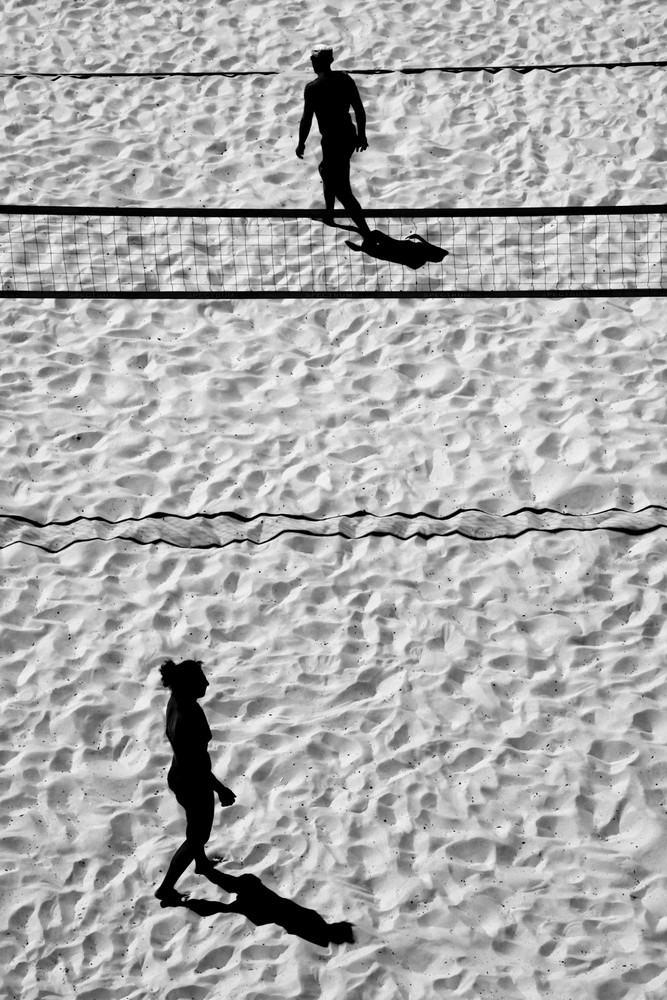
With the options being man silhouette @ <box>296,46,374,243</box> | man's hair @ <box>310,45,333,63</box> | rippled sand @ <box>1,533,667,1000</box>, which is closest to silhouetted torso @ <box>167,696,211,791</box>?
rippled sand @ <box>1,533,667,1000</box>

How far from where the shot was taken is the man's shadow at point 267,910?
17.3ft

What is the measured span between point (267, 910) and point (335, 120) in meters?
5.10

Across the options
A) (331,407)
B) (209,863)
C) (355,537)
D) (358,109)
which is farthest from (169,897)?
(358,109)

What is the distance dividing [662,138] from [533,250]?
1.76 metres

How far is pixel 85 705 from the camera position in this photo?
6.14 meters

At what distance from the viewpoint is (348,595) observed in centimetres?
666

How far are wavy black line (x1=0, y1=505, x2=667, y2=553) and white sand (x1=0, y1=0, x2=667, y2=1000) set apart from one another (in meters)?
0.08

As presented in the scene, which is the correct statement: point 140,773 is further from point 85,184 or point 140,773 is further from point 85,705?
point 85,184

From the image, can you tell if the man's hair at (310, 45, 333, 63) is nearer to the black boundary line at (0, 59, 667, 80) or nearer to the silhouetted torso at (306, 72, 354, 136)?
the silhouetted torso at (306, 72, 354, 136)

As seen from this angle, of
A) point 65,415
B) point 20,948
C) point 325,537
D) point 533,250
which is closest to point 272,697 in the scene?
point 325,537

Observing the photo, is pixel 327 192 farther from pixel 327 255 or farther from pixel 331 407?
pixel 331 407

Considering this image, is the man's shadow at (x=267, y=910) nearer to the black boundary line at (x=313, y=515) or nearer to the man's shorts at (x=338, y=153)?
the black boundary line at (x=313, y=515)

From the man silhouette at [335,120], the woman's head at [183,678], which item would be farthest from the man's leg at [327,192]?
the woman's head at [183,678]

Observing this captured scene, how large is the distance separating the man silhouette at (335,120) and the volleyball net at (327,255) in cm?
25
